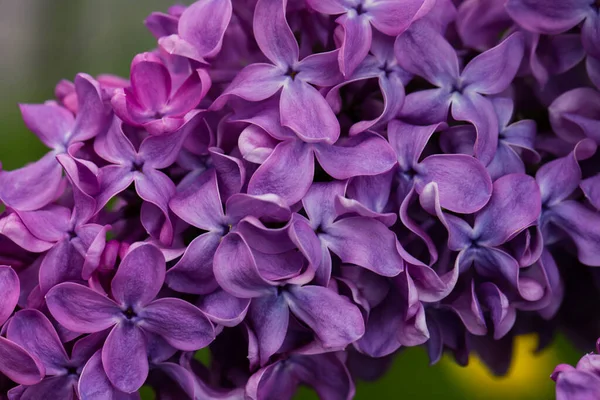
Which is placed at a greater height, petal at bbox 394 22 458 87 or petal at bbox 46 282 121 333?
petal at bbox 394 22 458 87

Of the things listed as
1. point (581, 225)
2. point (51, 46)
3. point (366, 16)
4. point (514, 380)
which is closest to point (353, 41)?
point (366, 16)

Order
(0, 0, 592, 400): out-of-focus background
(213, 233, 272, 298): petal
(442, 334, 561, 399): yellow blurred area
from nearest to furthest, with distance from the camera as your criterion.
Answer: (213, 233, 272, 298): petal < (442, 334, 561, 399): yellow blurred area < (0, 0, 592, 400): out-of-focus background

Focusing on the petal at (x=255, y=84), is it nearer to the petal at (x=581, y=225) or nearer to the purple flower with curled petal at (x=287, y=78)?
the purple flower with curled petal at (x=287, y=78)

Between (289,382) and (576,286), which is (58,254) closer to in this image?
(289,382)

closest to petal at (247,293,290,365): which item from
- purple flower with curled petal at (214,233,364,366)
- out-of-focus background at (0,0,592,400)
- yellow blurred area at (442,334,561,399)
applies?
purple flower with curled petal at (214,233,364,366)

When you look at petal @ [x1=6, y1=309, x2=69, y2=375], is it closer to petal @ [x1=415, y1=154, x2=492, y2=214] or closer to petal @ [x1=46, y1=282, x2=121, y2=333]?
petal @ [x1=46, y1=282, x2=121, y2=333]

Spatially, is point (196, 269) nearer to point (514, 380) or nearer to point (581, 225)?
point (581, 225)
